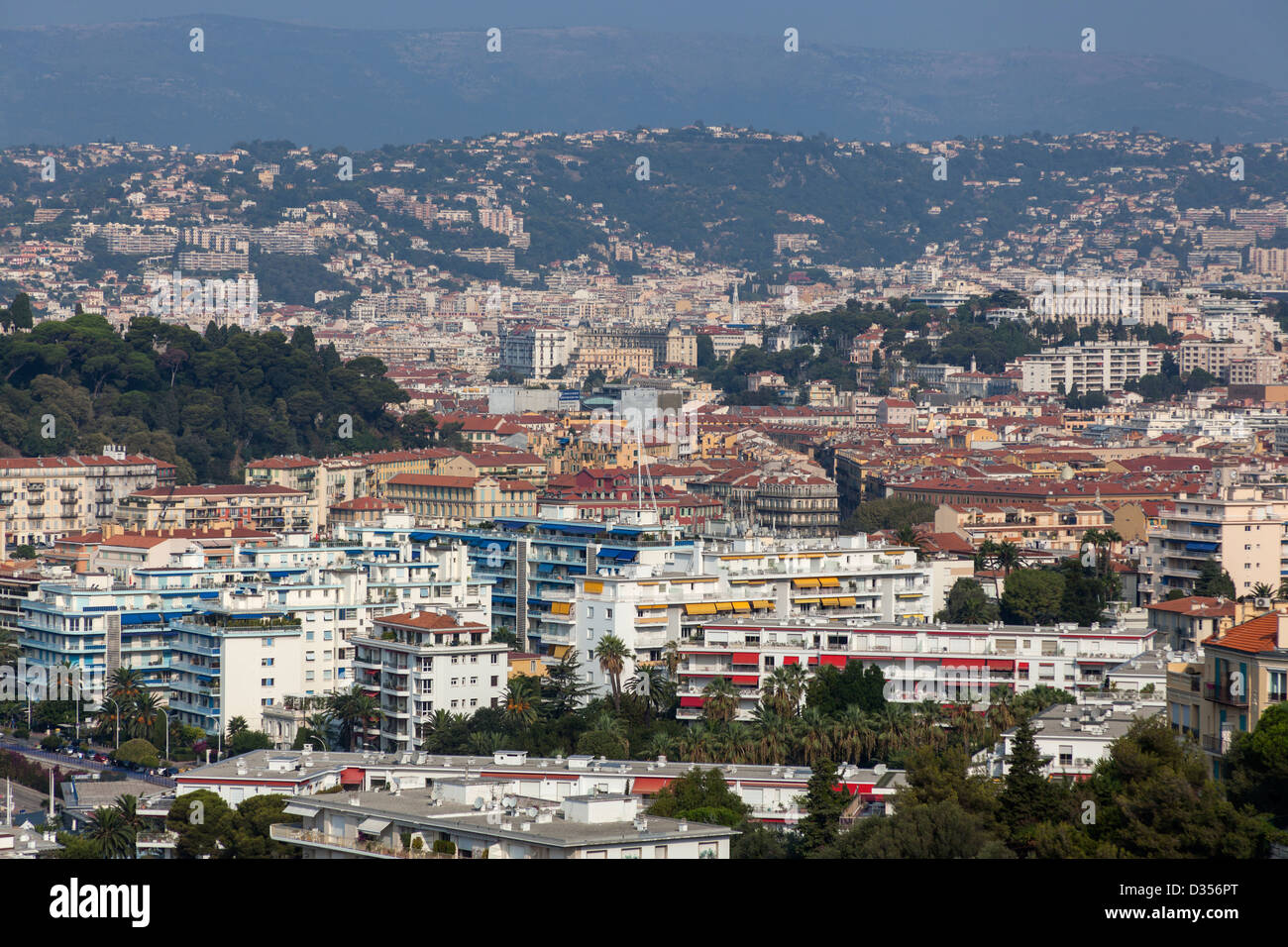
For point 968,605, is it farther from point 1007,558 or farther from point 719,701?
point 719,701

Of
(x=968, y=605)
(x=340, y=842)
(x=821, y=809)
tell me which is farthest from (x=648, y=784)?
(x=968, y=605)

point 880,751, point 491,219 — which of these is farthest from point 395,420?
point 491,219

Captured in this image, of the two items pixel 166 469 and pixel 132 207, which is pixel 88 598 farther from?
pixel 132 207

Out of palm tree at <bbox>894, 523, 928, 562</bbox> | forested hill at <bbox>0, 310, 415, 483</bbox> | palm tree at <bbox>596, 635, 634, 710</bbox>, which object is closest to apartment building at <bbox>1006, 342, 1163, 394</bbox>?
forested hill at <bbox>0, 310, 415, 483</bbox>

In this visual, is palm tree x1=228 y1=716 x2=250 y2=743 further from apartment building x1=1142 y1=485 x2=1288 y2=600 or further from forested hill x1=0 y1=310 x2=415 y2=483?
forested hill x1=0 y1=310 x2=415 y2=483

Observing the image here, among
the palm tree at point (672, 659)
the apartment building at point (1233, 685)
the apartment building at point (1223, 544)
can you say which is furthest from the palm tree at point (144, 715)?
the apartment building at point (1223, 544)

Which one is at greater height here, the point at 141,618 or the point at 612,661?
the point at 141,618
